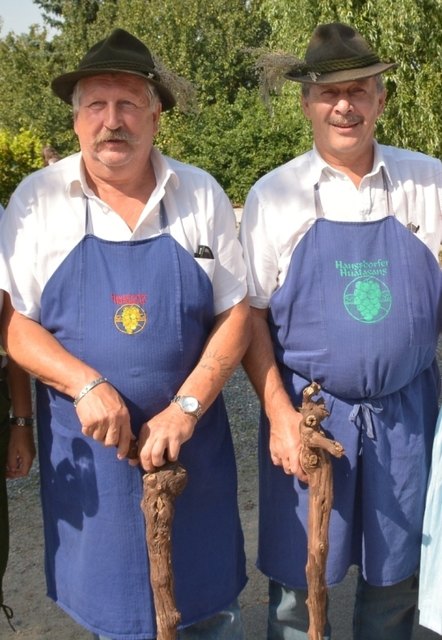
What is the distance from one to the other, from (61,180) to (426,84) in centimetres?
874

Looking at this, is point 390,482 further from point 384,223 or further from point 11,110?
point 11,110

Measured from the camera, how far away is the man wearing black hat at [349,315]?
236cm

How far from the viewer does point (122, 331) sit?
2.15 m

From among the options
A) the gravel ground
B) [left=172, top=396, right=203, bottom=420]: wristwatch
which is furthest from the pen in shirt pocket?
the gravel ground

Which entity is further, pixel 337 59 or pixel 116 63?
pixel 337 59

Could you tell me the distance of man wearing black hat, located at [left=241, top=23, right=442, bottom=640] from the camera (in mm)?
2355

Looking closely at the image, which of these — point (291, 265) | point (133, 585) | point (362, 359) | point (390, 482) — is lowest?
point (133, 585)

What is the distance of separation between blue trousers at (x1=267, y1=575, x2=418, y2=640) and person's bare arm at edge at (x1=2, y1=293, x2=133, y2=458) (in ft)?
2.83

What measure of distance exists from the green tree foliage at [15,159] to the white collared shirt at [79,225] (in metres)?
8.94

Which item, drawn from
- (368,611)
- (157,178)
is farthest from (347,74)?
(368,611)

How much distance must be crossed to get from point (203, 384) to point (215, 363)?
8 cm

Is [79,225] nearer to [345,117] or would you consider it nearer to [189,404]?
[189,404]

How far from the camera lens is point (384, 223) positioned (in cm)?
239

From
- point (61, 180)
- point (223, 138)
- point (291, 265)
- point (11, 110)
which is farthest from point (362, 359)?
point (11, 110)
